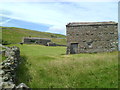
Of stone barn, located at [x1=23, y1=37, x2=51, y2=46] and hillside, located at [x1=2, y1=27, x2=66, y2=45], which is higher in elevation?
hillside, located at [x1=2, y1=27, x2=66, y2=45]

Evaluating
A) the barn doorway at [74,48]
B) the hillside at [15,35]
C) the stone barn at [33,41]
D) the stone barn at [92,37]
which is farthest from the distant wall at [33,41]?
the barn doorway at [74,48]

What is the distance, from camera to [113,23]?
102 feet

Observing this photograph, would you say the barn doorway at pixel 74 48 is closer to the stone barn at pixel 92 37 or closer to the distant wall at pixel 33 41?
the stone barn at pixel 92 37

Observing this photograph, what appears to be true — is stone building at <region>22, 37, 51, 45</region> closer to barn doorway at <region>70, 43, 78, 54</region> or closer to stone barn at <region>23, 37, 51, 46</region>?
stone barn at <region>23, 37, 51, 46</region>

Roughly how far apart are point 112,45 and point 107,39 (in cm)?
157

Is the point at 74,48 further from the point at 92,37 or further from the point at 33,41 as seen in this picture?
the point at 33,41

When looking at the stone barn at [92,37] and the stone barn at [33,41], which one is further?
the stone barn at [33,41]

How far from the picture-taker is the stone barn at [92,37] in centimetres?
3106

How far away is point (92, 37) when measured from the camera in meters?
31.4

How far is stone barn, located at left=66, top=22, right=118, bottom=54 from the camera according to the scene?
3106 centimetres

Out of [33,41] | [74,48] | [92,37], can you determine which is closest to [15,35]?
[33,41]

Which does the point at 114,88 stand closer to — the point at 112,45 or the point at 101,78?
the point at 101,78

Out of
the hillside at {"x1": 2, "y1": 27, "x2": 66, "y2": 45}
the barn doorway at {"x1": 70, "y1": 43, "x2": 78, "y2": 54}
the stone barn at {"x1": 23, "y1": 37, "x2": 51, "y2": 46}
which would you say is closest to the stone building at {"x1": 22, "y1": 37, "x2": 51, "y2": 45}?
the stone barn at {"x1": 23, "y1": 37, "x2": 51, "y2": 46}

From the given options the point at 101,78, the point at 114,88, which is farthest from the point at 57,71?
the point at 114,88
